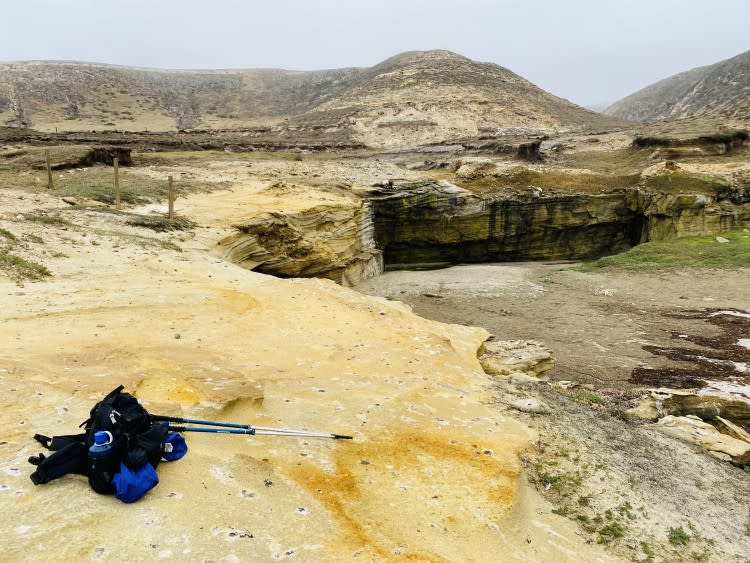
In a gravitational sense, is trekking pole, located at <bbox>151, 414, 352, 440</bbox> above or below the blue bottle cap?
below

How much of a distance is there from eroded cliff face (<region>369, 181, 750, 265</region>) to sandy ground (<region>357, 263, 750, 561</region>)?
2021 millimetres

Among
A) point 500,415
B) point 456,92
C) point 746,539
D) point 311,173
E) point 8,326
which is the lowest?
point 746,539

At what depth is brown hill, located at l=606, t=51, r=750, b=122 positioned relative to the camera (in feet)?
187

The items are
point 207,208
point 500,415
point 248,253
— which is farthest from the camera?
point 207,208

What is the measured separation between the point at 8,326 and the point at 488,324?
13.1 m

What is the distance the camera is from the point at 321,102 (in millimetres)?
65250

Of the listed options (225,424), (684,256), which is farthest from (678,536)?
(684,256)

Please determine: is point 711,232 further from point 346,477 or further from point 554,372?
point 346,477

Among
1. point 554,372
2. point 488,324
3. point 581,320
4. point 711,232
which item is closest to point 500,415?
point 554,372

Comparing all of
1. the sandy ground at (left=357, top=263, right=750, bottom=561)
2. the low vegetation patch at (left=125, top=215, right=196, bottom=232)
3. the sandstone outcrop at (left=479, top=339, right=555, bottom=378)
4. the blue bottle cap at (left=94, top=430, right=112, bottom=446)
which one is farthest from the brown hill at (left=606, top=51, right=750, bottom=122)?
the blue bottle cap at (left=94, top=430, right=112, bottom=446)

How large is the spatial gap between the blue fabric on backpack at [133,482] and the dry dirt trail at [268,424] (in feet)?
0.23

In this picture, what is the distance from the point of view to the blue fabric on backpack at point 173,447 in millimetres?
3855

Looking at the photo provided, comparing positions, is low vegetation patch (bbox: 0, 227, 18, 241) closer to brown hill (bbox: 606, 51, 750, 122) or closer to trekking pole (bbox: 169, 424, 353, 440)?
trekking pole (bbox: 169, 424, 353, 440)

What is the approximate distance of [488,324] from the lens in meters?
16.9
